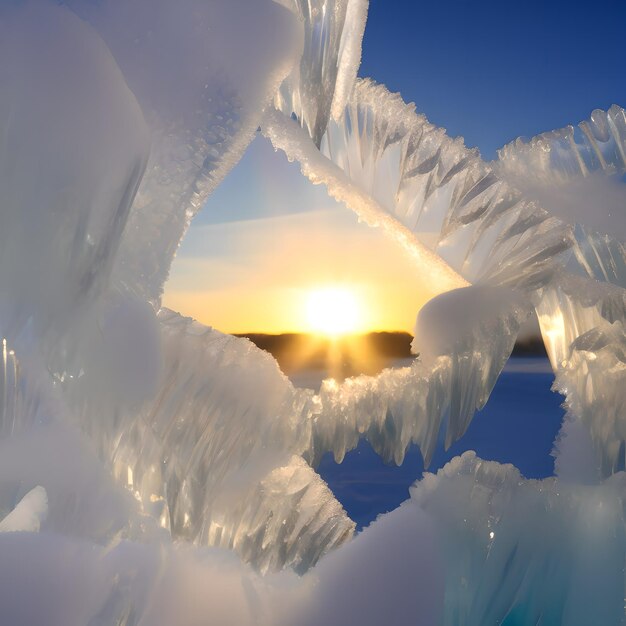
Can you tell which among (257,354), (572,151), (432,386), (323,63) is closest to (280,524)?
(257,354)

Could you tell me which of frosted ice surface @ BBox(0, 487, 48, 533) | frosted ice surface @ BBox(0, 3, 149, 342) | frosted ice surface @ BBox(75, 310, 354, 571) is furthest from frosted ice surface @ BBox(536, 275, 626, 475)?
frosted ice surface @ BBox(0, 487, 48, 533)

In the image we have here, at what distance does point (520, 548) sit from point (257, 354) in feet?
3.02

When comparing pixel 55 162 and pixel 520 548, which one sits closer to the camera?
pixel 55 162

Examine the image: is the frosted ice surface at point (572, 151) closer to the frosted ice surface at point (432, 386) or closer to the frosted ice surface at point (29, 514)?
the frosted ice surface at point (432, 386)

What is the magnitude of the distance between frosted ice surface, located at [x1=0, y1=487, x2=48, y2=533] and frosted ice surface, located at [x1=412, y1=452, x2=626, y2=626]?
932 millimetres

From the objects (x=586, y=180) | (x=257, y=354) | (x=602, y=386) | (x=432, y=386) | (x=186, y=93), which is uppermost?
(x=586, y=180)

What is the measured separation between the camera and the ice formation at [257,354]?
5.86ft

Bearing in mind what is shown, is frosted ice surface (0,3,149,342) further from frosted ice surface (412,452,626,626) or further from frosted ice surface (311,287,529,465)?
frosted ice surface (412,452,626,626)

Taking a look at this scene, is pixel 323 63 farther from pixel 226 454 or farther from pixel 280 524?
pixel 280 524

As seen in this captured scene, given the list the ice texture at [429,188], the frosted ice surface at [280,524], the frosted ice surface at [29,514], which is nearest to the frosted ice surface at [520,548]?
the frosted ice surface at [280,524]

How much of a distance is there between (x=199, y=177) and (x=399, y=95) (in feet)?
2.75

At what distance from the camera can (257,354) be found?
232 centimetres

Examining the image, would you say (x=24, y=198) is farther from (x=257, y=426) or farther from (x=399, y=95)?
(x=399, y=95)

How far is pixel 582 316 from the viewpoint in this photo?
2.49 metres
